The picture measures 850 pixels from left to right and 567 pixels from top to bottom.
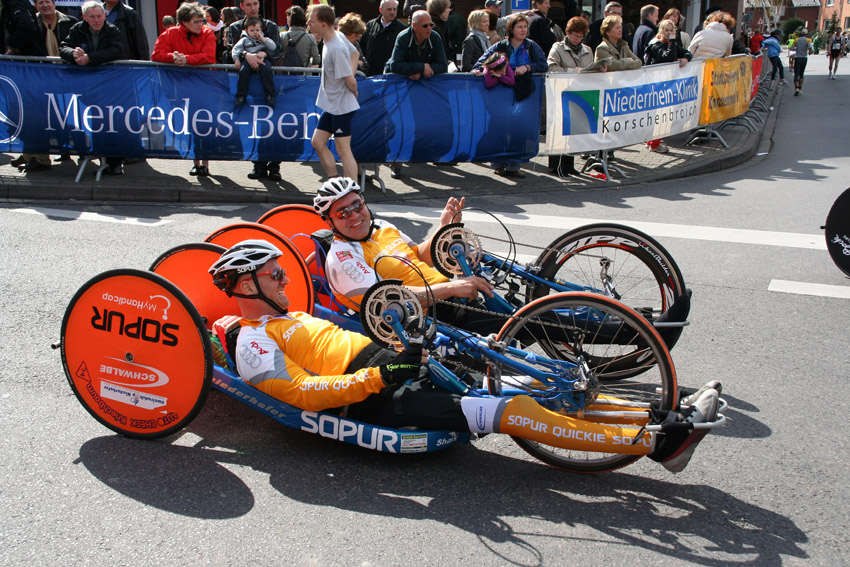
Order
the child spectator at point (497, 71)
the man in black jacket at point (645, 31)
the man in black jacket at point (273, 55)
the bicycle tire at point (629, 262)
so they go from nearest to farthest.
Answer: the bicycle tire at point (629, 262)
the child spectator at point (497, 71)
the man in black jacket at point (273, 55)
the man in black jacket at point (645, 31)

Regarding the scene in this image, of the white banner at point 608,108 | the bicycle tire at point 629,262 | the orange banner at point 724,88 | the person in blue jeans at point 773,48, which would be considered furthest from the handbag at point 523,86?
the person in blue jeans at point 773,48

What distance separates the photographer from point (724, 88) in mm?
13703

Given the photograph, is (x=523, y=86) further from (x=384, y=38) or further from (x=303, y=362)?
(x=303, y=362)

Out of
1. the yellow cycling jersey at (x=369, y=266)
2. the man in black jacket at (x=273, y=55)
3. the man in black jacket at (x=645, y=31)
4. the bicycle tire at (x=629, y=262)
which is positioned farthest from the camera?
the man in black jacket at (x=645, y=31)

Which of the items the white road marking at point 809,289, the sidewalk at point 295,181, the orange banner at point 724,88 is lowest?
the white road marking at point 809,289

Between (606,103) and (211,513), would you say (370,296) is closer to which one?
(211,513)

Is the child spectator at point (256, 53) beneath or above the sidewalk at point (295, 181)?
above

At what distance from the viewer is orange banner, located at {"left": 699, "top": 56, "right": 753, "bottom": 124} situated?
42.1 ft

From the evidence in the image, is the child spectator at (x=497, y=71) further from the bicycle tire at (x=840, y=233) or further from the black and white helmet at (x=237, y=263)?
the black and white helmet at (x=237, y=263)

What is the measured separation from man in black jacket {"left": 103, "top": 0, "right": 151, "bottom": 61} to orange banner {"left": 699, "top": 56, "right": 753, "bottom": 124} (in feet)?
27.4

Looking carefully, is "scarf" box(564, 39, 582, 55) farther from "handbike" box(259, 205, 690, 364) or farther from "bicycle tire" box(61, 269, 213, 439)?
"bicycle tire" box(61, 269, 213, 439)

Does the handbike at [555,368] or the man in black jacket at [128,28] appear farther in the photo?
the man in black jacket at [128,28]

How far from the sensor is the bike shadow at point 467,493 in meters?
3.17

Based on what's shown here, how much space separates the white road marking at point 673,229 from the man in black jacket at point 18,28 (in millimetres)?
5154
